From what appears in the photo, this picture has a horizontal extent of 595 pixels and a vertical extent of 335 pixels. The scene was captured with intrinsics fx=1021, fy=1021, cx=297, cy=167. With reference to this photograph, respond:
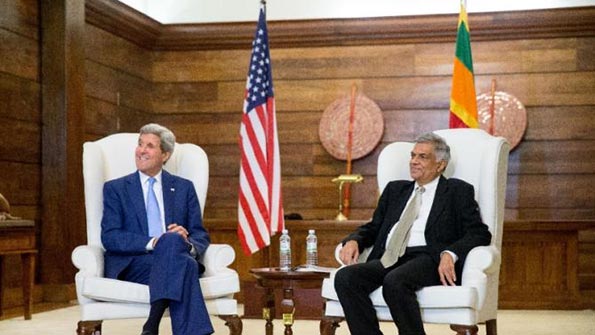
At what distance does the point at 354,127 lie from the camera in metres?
8.56

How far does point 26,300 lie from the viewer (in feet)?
21.2

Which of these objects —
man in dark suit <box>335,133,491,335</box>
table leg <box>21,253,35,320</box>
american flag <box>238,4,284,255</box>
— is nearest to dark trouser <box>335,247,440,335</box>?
man in dark suit <box>335,133,491,335</box>

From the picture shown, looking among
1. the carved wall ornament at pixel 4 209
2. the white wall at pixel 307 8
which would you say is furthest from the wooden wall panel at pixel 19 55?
the white wall at pixel 307 8

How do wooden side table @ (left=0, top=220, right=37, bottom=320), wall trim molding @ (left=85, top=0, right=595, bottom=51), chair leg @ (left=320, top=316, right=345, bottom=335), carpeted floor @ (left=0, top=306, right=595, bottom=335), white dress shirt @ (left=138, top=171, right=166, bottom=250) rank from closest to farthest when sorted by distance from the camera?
chair leg @ (left=320, top=316, right=345, bottom=335) < white dress shirt @ (left=138, top=171, right=166, bottom=250) < carpeted floor @ (left=0, top=306, right=595, bottom=335) < wooden side table @ (left=0, top=220, right=37, bottom=320) < wall trim molding @ (left=85, top=0, right=595, bottom=51)

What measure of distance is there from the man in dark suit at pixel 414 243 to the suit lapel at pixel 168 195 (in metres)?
0.84

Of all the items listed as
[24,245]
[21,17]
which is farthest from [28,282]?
[21,17]

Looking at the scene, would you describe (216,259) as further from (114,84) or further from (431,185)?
(114,84)

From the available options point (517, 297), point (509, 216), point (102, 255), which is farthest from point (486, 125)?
point (102, 255)

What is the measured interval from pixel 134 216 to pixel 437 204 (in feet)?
4.63

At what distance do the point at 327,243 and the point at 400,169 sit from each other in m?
2.58

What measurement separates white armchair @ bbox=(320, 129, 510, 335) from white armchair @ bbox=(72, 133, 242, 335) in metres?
0.47

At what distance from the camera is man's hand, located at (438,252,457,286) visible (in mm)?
4383

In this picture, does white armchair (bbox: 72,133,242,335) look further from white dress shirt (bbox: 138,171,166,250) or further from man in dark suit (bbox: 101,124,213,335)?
white dress shirt (bbox: 138,171,166,250)

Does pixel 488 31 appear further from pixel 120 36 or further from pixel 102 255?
pixel 102 255
